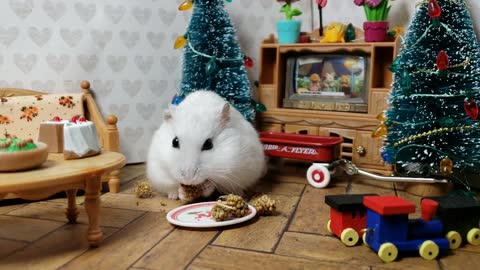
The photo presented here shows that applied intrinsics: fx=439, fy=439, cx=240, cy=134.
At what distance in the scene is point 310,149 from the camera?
8.70 feet

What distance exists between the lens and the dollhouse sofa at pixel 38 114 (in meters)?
2.43

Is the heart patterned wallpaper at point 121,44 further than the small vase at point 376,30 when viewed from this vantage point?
No

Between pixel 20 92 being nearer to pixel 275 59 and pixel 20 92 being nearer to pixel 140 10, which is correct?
pixel 140 10

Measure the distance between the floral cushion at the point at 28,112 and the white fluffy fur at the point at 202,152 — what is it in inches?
26.9

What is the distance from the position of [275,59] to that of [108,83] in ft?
4.18

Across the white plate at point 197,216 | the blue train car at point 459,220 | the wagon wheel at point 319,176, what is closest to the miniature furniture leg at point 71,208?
the white plate at point 197,216

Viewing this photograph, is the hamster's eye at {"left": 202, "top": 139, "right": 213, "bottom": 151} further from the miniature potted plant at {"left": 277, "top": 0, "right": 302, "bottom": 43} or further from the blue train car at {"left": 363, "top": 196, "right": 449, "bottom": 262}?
the miniature potted plant at {"left": 277, "top": 0, "right": 302, "bottom": 43}

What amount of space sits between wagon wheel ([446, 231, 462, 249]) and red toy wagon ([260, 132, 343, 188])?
956 mm

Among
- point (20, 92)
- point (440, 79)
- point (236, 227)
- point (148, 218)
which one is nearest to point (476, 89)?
point (440, 79)

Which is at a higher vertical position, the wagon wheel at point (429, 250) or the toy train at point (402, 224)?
the toy train at point (402, 224)

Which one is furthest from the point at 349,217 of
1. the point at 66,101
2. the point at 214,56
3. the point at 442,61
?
the point at 66,101

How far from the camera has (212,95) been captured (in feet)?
7.81

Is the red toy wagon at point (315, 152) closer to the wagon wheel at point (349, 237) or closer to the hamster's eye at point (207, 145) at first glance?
the hamster's eye at point (207, 145)

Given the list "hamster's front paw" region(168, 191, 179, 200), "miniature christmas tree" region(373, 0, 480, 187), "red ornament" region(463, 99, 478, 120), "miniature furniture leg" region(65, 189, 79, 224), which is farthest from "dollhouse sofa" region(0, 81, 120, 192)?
"red ornament" region(463, 99, 478, 120)
